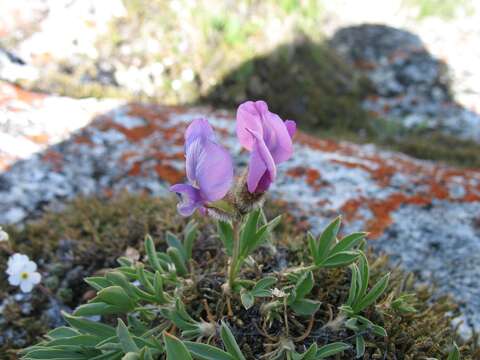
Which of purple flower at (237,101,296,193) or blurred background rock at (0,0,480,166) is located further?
blurred background rock at (0,0,480,166)

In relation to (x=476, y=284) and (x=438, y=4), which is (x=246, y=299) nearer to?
(x=476, y=284)

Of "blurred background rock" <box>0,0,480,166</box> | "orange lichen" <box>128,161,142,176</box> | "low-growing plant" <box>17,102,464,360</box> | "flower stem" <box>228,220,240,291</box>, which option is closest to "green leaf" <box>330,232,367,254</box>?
"low-growing plant" <box>17,102,464,360</box>

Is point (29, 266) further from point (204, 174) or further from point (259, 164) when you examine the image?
point (259, 164)

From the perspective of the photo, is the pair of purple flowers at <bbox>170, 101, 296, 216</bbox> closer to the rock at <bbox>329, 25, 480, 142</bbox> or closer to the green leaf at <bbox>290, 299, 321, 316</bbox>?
the green leaf at <bbox>290, 299, 321, 316</bbox>

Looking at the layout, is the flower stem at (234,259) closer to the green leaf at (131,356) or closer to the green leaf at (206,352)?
the green leaf at (206,352)

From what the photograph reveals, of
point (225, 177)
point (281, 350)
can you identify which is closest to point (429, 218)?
point (281, 350)

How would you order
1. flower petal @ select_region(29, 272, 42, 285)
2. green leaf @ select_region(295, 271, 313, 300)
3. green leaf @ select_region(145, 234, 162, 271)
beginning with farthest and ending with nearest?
flower petal @ select_region(29, 272, 42, 285), green leaf @ select_region(145, 234, 162, 271), green leaf @ select_region(295, 271, 313, 300)

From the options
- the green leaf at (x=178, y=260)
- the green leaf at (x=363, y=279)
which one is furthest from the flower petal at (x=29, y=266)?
the green leaf at (x=363, y=279)
